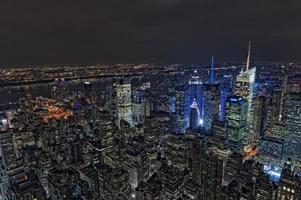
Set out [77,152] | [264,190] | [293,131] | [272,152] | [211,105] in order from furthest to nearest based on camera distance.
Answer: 1. [211,105]
2. [272,152]
3. [293,131]
4. [77,152]
5. [264,190]

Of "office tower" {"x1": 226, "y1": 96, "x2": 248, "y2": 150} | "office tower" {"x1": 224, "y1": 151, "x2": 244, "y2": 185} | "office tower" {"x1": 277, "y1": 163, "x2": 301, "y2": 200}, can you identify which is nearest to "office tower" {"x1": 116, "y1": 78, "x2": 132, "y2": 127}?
"office tower" {"x1": 226, "y1": 96, "x2": 248, "y2": 150}

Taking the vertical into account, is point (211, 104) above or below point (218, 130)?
above

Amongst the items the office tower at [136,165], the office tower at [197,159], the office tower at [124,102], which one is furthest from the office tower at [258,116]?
the office tower at [124,102]

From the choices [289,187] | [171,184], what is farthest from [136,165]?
[289,187]

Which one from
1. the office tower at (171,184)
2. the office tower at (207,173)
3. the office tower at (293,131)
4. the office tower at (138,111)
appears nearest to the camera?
the office tower at (171,184)

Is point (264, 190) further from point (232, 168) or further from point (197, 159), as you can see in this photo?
point (197, 159)

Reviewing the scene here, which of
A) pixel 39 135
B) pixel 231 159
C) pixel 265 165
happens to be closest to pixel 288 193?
pixel 231 159

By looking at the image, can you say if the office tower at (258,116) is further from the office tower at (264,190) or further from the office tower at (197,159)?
the office tower at (264,190)
